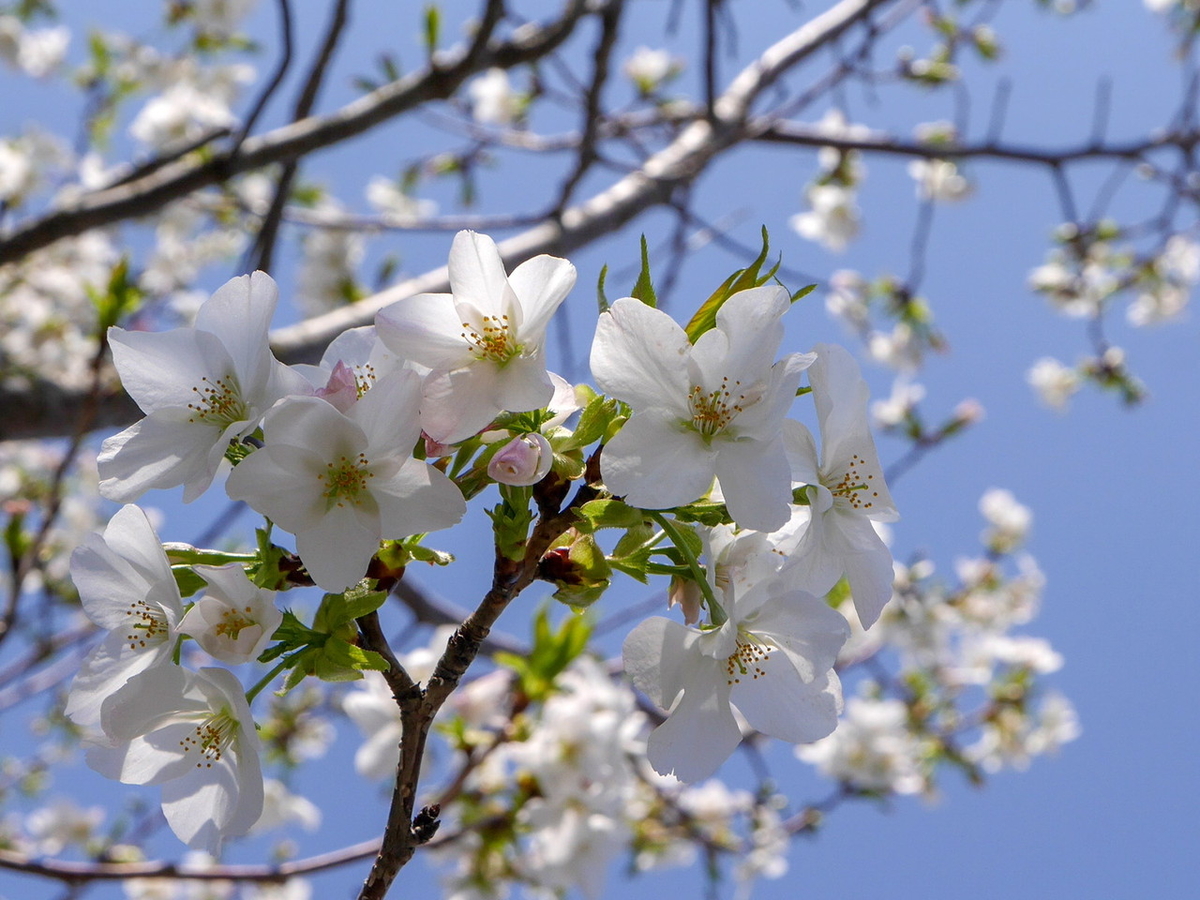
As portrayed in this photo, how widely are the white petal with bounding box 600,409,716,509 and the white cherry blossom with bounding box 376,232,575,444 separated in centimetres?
9

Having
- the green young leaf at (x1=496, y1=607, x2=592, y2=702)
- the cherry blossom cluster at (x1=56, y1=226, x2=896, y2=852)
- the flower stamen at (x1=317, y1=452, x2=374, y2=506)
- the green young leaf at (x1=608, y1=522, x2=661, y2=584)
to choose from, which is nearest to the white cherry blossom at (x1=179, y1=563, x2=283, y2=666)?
the cherry blossom cluster at (x1=56, y1=226, x2=896, y2=852)

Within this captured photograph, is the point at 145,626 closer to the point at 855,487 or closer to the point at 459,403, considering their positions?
the point at 459,403

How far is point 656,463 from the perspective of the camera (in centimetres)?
75

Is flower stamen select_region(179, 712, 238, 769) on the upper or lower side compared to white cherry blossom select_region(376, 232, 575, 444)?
lower

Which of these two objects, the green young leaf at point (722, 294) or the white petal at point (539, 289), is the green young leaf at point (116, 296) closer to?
the white petal at point (539, 289)

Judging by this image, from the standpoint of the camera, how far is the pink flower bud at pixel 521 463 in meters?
0.75

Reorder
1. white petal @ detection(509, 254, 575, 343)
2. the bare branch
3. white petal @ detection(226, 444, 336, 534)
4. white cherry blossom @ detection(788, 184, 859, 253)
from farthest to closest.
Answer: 1. white cherry blossom @ detection(788, 184, 859, 253)
2. the bare branch
3. white petal @ detection(509, 254, 575, 343)
4. white petal @ detection(226, 444, 336, 534)

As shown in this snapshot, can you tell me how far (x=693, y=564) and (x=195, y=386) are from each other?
53 centimetres

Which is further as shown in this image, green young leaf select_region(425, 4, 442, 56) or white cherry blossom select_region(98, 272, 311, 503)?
green young leaf select_region(425, 4, 442, 56)

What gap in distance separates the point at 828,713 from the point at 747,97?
3251 millimetres

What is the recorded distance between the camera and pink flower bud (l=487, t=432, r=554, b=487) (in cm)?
75

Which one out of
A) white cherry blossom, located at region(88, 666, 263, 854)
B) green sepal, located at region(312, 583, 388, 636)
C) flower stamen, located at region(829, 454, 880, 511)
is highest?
flower stamen, located at region(829, 454, 880, 511)

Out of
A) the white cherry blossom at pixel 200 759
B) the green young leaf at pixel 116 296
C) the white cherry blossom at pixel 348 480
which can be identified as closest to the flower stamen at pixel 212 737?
the white cherry blossom at pixel 200 759

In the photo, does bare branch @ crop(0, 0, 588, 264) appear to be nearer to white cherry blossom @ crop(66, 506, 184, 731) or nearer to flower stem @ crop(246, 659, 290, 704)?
white cherry blossom @ crop(66, 506, 184, 731)
